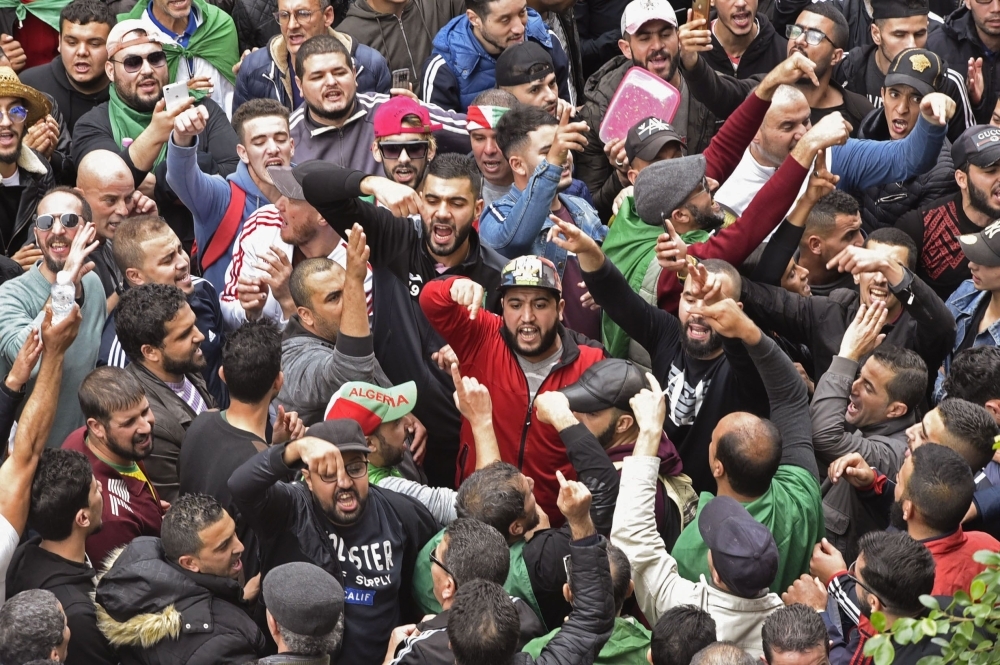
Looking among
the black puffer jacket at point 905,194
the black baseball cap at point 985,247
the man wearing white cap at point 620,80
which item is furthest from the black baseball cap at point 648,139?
the black baseball cap at point 985,247

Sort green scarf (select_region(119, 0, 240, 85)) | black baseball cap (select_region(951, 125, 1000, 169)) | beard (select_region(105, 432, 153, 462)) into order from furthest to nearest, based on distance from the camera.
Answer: green scarf (select_region(119, 0, 240, 85)), black baseball cap (select_region(951, 125, 1000, 169)), beard (select_region(105, 432, 153, 462))

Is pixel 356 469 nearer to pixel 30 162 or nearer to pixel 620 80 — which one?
pixel 30 162

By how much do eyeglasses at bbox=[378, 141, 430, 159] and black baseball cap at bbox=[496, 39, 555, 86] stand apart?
1090 millimetres

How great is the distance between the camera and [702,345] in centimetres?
643

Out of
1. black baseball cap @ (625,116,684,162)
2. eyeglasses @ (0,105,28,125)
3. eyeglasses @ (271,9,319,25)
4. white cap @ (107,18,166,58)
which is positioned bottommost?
eyeglasses @ (0,105,28,125)

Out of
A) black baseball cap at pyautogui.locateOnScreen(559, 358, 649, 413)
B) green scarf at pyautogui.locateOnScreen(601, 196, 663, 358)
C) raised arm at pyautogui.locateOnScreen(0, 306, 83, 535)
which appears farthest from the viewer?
green scarf at pyautogui.locateOnScreen(601, 196, 663, 358)

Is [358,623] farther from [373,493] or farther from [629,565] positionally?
[629,565]

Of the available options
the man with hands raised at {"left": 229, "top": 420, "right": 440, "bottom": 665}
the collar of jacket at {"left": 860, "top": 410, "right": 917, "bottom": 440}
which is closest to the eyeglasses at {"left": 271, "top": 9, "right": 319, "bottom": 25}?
the man with hands raised at {"left": 229, "top": 420, "right": 440, "bottom": 665}

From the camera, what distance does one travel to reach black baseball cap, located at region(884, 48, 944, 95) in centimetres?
802

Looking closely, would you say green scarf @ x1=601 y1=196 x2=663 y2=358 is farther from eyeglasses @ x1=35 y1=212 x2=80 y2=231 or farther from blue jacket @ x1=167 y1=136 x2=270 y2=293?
→ eyeglasses @ x1=35 y1=212 x2=80 y2=231

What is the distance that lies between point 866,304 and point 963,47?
10.4 feet

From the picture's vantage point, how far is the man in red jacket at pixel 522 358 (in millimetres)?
6312

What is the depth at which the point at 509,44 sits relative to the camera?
8.63 metres

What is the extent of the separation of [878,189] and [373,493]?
402cm
